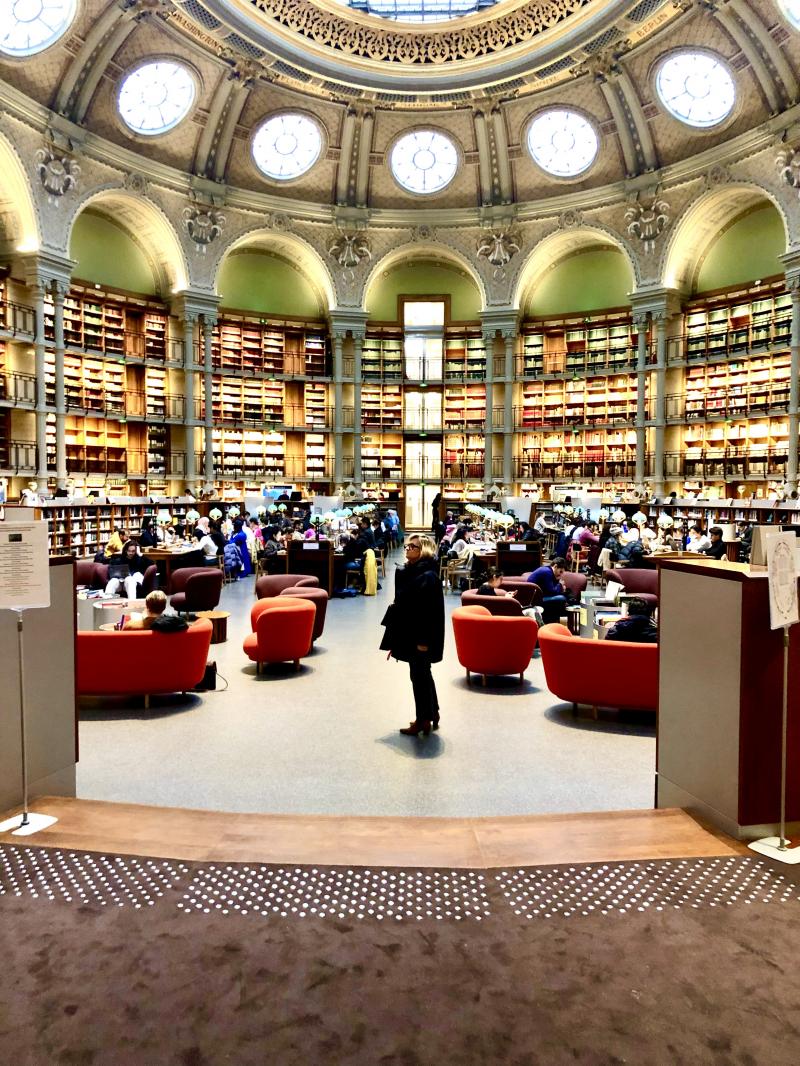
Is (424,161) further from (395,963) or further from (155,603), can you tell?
(395,963)

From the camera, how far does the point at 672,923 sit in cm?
211

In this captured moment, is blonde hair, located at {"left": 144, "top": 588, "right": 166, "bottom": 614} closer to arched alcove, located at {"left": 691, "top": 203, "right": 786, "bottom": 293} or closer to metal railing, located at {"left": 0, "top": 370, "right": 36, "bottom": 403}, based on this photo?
metal railing, located at {"left": 0, "top": 370, "right": 36, "bottom": 403}

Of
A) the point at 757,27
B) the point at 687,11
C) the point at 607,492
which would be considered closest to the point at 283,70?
the point at 687,11

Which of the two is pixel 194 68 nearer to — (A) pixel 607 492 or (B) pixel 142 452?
(B) pixel 142 452

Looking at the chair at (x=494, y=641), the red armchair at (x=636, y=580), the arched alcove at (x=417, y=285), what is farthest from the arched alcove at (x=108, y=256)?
the chair at (x=494, y=641)

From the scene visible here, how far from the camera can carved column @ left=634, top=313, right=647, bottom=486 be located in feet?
71.4

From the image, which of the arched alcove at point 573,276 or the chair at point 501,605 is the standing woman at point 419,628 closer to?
the chair at point 501,605

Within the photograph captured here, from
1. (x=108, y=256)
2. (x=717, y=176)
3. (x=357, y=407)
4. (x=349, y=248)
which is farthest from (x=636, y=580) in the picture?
(x=349, y=248)

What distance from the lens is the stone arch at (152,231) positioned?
19766mm

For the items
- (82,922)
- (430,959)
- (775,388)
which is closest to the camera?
(430,959)

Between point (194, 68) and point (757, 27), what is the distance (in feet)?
45.7

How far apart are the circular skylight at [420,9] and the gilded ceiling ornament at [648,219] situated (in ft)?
24.0

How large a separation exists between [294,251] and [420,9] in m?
7.74

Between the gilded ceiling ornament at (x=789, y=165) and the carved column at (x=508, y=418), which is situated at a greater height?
the gilded ceiling ornament at (x=789, y=165)
